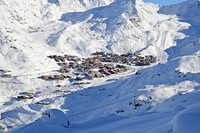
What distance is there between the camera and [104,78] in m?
89.7

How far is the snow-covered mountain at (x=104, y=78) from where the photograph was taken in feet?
33.9

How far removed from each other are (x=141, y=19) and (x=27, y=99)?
78.7 meters

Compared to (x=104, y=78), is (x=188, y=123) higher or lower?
higher

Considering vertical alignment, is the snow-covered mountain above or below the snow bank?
below

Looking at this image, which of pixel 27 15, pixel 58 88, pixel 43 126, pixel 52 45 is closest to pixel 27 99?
pixel 58 88

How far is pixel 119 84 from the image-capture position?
72562 mm

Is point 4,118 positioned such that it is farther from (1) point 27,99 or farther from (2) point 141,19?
(2) point 141,19

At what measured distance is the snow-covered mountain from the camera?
33.9 feet

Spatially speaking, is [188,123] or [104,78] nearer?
[188,123]

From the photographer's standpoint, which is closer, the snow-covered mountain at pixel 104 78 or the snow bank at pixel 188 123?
the snow bank at pixel 188 123

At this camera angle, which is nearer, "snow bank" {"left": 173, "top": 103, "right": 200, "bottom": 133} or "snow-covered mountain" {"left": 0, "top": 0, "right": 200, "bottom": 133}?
"snow bank" {"left": 173, "top": 103, "right": 200, "bottom": 133}

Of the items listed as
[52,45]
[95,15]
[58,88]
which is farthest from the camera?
[95,15]

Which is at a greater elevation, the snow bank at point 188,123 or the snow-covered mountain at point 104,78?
the snow bank at point 188,123

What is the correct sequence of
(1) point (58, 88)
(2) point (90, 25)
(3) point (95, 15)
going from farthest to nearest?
(3) point (95, 15) → (2) point (90, 25) → (1) point (58, 88)
